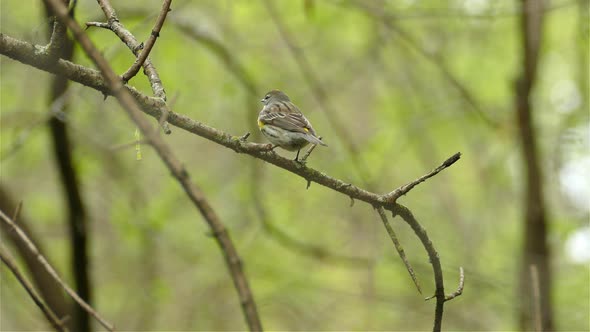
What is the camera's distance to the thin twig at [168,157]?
123 cm

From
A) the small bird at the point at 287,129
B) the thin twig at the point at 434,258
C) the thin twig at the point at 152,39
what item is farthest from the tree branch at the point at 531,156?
the thin twig at the point at 152,39

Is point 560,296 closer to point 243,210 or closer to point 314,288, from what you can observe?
point 314,288

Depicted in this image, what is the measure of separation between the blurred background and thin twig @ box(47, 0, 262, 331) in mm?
5038

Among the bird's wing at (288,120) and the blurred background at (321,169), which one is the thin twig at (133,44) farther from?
the blurred background at (321,169)

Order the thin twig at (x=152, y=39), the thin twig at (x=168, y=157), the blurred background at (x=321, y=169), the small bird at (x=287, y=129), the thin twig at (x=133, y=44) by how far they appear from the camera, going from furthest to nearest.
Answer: the blurred background at (x=321, y=169) → the small bird at (x=287, y=129) → the thin twig at (x=133, y=44) → the thin twig at (x=152, y=39) → the thin twig at (x=168, y=157)

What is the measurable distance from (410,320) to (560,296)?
2436 mm

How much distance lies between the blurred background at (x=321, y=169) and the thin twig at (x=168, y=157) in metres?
5.04

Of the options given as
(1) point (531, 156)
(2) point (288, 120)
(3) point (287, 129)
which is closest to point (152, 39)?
(3) point (287, 129)

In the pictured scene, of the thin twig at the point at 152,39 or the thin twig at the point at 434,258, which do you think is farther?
the thin twig at the point at 434,258

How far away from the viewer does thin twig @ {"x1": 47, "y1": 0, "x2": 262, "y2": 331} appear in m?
1.23

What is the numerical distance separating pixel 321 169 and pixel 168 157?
680cm

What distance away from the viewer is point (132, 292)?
375 inches

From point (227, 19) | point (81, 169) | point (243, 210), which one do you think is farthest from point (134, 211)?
point (227, 19)

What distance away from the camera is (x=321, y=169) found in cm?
802
